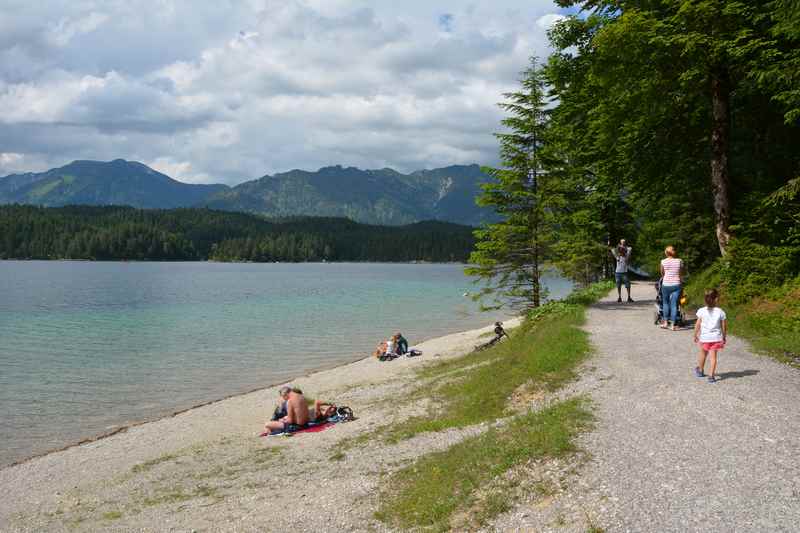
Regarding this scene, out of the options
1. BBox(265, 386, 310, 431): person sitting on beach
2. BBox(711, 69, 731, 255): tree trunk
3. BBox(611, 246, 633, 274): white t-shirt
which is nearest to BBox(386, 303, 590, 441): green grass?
BBox(265, 386, 310, 431): person sitting on beach

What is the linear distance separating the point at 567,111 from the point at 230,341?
26.9 meters

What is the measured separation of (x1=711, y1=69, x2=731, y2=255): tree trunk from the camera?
792 inches

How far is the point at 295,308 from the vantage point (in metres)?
58.6

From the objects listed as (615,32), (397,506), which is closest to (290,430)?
(397,506)

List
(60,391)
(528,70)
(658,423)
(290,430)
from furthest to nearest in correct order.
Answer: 1. (528,70)
2. (60,391)
3. (290,430)
4. (658,423)

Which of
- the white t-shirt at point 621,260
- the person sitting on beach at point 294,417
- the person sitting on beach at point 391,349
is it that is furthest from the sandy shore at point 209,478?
the white t-shirt at point 621,260

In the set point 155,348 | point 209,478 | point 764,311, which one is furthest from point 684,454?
point 155,348

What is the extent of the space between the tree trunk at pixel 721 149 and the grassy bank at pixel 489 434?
321 inches

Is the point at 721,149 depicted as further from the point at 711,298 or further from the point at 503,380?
the point at 503,380

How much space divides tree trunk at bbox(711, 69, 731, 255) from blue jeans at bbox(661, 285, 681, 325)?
4.71 metres

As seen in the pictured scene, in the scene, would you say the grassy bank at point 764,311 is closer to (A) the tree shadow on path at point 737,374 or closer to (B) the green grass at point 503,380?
(A) the tree shadow on path at point 737,374

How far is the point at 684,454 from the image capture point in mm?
7848

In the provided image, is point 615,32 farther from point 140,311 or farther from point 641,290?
point 140,311

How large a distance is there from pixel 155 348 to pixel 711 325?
3226 centimetres
